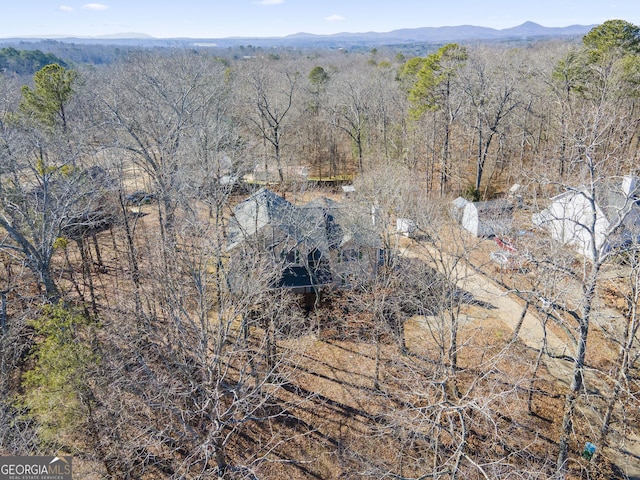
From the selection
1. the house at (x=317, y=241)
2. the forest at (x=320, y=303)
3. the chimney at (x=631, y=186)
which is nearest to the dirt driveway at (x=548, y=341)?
the forest at (x=320, y=303)

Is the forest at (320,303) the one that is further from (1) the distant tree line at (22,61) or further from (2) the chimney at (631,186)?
(1) the distant tree line at (22,61)

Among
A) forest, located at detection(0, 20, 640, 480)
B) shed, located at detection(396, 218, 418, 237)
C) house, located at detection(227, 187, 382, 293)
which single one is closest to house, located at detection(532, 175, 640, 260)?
forest, located at detection(0, 20, 640, 480)

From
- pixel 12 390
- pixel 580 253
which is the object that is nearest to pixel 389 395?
pixel 12 390

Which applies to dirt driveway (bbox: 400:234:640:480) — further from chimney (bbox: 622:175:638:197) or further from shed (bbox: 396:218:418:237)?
chimney (bbox: 622:175:638:197)

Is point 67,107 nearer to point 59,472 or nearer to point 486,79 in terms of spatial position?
point 59,472

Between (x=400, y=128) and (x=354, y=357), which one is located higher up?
(x=400, y=128)

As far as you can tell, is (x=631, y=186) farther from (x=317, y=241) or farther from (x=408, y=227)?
(x=317, y=241)

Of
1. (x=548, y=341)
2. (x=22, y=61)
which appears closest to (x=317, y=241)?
(x=548, y=341)
